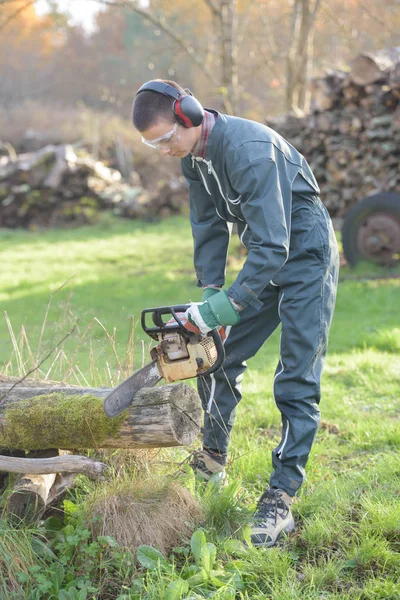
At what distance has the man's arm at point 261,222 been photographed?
8.63 ft

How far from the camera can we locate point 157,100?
2697mm

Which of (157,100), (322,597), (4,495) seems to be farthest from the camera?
(4,495)

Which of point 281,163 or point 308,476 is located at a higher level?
point 281,163

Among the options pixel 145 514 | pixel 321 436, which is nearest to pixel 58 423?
pixel 145 514

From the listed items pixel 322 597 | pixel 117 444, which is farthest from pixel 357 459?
pixel 117 444

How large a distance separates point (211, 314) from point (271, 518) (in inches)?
38.8

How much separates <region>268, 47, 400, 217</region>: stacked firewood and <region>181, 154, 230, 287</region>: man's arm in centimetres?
690

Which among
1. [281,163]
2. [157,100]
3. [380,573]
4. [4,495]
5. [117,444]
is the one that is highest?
[157,100]

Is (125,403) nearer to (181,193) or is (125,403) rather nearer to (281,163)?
(281,163)

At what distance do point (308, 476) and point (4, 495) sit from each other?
1.59 meters

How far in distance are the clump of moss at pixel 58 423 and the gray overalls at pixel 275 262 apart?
62cm

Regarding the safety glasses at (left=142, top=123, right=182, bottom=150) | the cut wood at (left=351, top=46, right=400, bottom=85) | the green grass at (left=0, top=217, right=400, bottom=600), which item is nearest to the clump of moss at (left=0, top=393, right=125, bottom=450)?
the green grass at (left=0, top=217, right=400, bottom=600)

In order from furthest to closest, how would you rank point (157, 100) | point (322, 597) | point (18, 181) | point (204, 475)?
1. point (18, 181)
2. point (204, 475)
3. point (157, 100)
4. point (322, 597)

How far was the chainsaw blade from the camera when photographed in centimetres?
276
